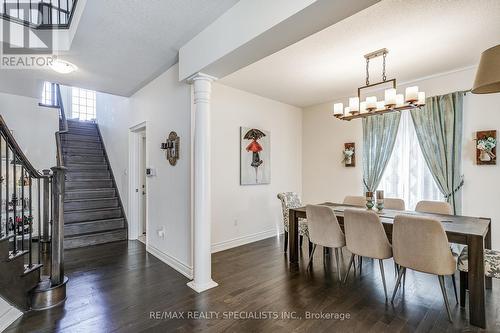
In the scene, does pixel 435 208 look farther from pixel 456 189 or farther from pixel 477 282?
pixel 477 282

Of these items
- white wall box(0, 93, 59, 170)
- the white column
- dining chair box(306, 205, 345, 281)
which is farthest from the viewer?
white wall box(0, 93, 59, 170)

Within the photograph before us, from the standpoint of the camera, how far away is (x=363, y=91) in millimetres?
3197

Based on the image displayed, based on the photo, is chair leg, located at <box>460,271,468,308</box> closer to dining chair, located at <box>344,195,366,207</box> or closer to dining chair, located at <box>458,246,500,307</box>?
dining chair, located at <box>458,246,500,307</box>

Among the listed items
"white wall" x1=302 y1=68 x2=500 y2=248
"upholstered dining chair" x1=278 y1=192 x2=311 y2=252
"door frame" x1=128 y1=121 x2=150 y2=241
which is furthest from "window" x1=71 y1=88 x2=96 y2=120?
"upholstered dining chair" x1=278 y1=192 x2=311 y2=252

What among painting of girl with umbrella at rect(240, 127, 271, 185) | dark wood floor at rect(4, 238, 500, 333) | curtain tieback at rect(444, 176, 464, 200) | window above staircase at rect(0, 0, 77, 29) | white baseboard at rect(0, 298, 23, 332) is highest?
window above staircase at rect(0, 0, 77, 29)

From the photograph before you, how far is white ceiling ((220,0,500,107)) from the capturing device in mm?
2334

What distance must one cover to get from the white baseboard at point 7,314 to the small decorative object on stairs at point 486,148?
566 centimetres

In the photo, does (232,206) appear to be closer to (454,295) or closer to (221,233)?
(221,233)

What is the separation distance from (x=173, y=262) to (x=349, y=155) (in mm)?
3708

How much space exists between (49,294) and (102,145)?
195 inches

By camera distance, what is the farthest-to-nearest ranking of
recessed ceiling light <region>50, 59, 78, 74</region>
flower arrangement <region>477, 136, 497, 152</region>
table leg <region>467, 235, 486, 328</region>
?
flower arrangement <region>477, 136, 497, 152</region> → recessed ceiling light <region>50, 59, 78, 74</region> → table leg <region>467, 235, 486, 328</region>

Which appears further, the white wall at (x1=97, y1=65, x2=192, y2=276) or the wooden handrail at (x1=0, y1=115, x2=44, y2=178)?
the white wall at (x1=97, y1=65, x2=192, y2=276)

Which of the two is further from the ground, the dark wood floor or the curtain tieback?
the curtain tieback

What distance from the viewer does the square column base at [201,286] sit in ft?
9.05
